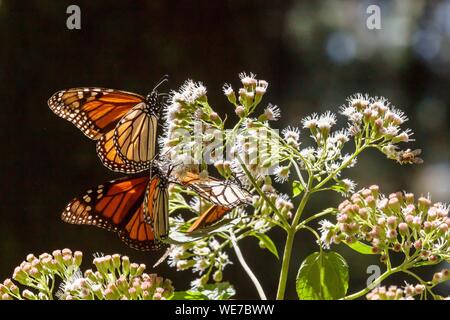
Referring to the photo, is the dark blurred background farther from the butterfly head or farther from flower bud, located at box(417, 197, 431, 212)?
flower bud, located at box(417, 197, 431, 212)

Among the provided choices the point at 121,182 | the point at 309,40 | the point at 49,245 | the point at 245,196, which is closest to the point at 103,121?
the point at 121,182

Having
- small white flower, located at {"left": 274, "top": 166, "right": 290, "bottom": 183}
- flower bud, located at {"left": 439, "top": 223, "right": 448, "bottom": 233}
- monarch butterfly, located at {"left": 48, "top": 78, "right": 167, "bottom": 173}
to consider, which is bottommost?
flower bud, located at {"left": 439, "top": 223, "right": 448, "bottom": 233}

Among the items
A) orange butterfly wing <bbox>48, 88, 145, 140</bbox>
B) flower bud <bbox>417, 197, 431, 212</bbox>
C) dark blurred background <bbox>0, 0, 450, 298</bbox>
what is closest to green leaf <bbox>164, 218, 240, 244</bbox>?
flower bud <bbox>417, 197, 431, 212</bbox>

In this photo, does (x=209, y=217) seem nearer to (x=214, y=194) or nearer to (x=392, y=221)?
(x=214, y=194)

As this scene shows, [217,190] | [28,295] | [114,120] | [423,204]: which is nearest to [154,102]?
[114,120]

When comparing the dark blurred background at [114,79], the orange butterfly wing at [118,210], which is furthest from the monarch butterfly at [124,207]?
the dark blurred background at [114,79]

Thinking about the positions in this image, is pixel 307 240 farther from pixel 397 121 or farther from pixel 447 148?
pixel 397 121
